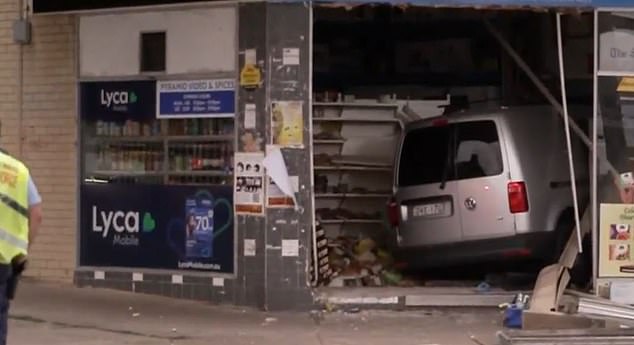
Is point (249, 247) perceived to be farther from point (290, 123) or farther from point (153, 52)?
point (153, 52)

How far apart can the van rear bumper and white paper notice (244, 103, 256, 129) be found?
7.60 feet

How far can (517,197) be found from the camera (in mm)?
12586

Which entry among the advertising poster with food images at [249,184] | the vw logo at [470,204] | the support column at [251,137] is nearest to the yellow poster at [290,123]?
the support column at [251,137]

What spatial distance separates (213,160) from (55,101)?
2.37 meters

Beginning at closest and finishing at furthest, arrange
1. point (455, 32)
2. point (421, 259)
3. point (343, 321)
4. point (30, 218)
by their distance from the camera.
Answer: point (30, 218)
point (343, 321)
point (421, 259)
point (455, 32)

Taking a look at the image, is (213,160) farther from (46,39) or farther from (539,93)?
(539,93)

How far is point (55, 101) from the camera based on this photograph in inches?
575

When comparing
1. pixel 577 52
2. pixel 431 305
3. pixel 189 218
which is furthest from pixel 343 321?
pixel 577 52

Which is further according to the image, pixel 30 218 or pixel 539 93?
pixel 539 93

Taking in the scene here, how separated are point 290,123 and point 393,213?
1.86 metres

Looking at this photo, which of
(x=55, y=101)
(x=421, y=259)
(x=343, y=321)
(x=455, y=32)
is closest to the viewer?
(x=343, y=321)

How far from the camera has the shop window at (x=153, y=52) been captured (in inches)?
543

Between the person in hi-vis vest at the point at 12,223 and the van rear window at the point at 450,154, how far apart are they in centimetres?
607

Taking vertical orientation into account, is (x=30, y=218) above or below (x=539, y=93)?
below
